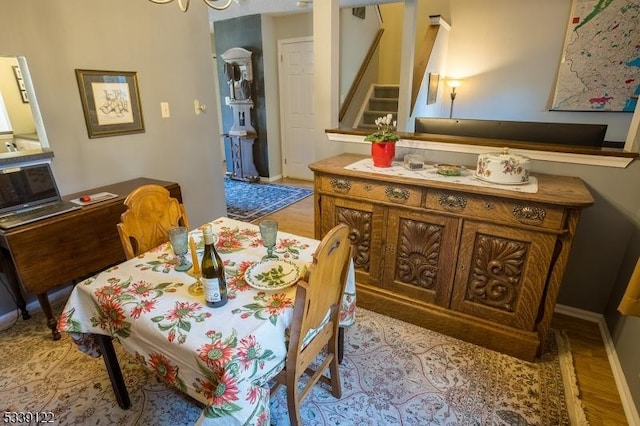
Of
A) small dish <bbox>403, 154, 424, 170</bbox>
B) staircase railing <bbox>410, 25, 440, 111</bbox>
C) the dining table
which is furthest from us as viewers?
staircase railing <bbox>410, 25, 440, 111</bbox>

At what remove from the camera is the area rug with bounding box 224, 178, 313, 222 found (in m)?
4.02

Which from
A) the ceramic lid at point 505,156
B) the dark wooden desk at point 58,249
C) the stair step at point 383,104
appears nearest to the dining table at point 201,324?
the dark wooden desk at point 58,249

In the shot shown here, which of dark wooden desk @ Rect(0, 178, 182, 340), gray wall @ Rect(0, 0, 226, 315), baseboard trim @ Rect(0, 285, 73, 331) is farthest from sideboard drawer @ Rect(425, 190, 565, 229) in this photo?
baseboard trim @ Rect(0, 285, 73, 331)

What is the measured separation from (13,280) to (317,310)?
1981 millimetres

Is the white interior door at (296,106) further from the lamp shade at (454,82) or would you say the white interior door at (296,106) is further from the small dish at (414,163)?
the small dish at (414,163)

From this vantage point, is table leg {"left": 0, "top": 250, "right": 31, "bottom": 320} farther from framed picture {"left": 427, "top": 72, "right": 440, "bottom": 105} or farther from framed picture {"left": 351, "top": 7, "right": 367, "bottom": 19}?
framed picture {"left": 351, "top": 7, "right": 367, "bottom": 19}

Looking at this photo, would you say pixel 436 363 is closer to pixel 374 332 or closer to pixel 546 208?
pixel 374 332

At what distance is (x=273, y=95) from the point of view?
5031mm

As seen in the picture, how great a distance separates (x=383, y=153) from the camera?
2047mm

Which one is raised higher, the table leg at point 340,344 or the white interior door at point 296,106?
the white interior door at point 296,106

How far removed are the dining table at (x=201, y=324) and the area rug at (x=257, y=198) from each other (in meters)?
2.44

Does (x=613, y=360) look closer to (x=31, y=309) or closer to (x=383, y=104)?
(x=31, y=309)

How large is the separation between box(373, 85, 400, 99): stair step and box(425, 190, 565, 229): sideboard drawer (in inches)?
159

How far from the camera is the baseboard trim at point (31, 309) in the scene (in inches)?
83.0
